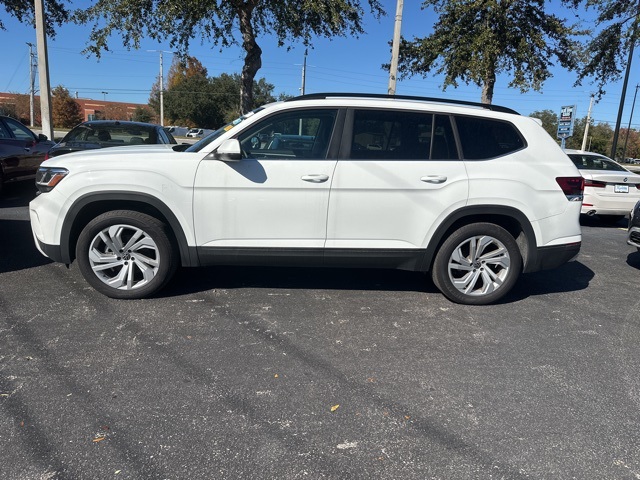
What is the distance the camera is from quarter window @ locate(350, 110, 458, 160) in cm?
419

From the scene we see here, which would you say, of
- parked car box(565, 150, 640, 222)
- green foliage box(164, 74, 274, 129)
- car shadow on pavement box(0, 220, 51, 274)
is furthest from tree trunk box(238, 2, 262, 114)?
green foliage box(164, 74, 274, 129)

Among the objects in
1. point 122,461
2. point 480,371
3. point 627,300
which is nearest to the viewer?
point 122,461

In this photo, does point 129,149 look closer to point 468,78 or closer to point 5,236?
point 5,236

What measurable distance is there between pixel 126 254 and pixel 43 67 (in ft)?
41.5

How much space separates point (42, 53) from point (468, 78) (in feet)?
41.6

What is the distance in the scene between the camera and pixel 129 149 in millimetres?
4387

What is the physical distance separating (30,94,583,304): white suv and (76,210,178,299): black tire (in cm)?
1

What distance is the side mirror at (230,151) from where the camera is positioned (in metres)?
3.85

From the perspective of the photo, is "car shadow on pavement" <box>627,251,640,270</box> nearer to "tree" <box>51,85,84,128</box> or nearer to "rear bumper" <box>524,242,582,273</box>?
"rear bumper" <box>524,242,582,273</box>

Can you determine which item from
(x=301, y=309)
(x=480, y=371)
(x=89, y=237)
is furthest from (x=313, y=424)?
(x=89, y=237)

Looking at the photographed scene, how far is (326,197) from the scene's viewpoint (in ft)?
13.5

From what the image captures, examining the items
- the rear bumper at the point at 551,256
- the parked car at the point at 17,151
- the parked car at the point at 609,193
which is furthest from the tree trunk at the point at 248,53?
the rear bumper at the point at 551,256

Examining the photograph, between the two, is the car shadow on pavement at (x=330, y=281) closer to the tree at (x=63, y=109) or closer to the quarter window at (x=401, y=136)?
the quarter window at (x=401, y=136)

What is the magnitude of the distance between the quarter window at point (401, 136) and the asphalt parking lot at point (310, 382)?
1390 mm
